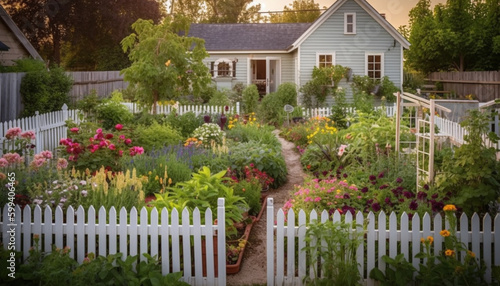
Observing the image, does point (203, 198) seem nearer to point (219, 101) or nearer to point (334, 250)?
point (334, 250)

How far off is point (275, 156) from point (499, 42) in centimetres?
2588

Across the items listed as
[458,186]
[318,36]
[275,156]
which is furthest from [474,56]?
[458,186]

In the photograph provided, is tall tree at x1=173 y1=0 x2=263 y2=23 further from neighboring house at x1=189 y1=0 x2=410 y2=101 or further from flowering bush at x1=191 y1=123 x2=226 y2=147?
flowering bush at x1=191 y1=123 x2=226 y2=147

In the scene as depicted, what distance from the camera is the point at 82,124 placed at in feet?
40.7

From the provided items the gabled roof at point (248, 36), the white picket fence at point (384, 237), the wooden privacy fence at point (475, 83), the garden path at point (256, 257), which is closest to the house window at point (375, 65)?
the gabled roof at point (248, 36)

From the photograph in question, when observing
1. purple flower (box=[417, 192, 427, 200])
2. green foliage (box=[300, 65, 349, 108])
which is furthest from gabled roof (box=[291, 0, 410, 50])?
purple flower (box=[417, 192, 427, 200])

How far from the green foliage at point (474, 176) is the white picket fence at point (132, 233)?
2.69 metres

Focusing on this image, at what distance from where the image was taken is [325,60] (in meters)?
25.3

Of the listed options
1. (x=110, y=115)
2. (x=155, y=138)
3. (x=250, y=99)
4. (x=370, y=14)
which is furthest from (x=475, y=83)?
(x=155, y=138)

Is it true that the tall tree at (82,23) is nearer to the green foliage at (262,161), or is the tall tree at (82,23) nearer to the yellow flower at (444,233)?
the green foliage at (262,161)

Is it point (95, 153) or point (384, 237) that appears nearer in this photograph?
A: point (384, 237)

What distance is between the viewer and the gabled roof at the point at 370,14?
24438 mm

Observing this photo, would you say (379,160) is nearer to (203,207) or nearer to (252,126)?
(203,207)

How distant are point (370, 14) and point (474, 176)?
19.4 metres
